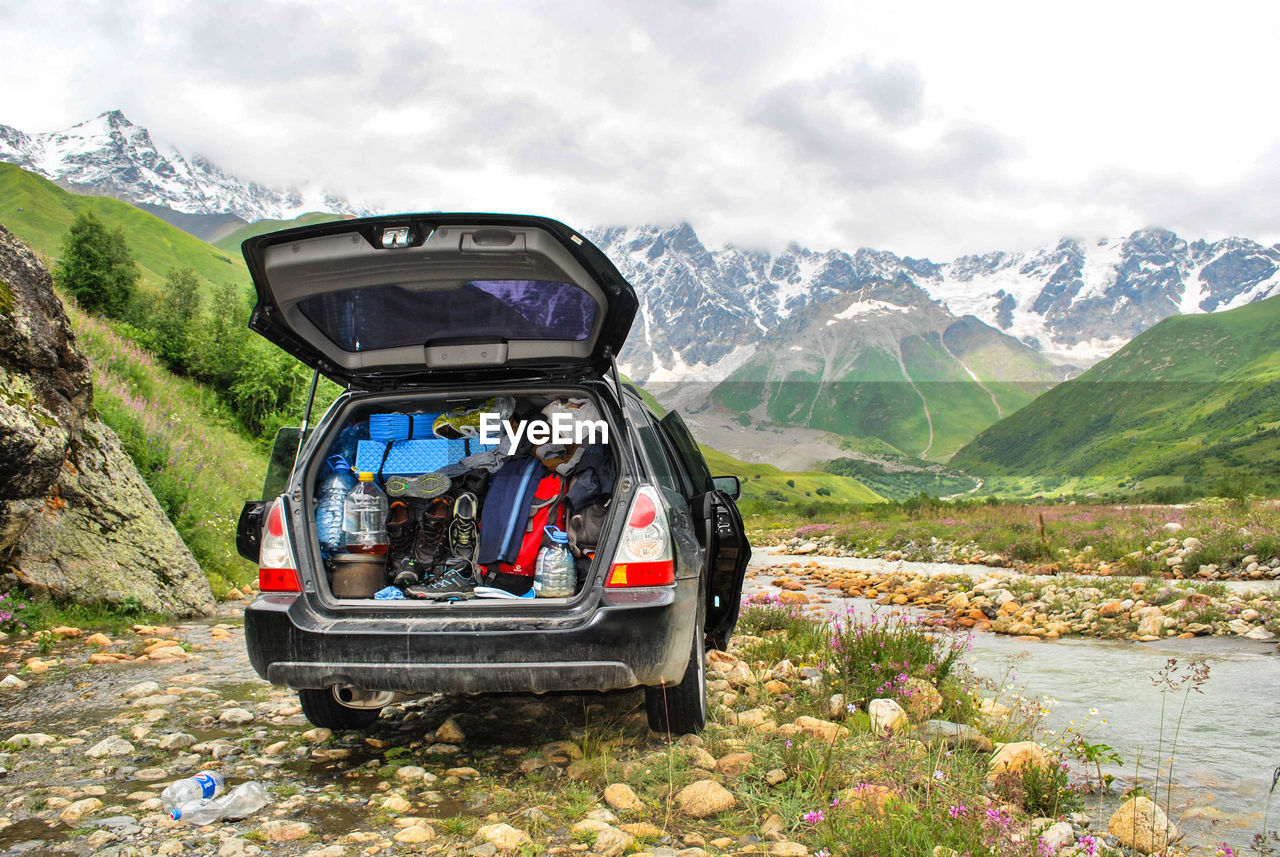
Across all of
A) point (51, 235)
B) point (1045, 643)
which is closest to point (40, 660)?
point (1045, 643)

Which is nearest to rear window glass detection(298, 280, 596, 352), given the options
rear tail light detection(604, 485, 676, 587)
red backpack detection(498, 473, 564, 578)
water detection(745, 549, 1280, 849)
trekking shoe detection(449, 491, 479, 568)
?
red backpack detection(498, 473, 564, 578)

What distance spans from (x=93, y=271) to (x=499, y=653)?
77.0 ft

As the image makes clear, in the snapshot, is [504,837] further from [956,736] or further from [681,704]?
[956,736]

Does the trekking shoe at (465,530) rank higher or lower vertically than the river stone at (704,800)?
higher

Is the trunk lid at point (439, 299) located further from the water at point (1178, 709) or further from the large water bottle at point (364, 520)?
the water at point (1178, 709)

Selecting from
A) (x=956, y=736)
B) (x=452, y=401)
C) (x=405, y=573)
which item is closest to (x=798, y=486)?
(x=452, y=401)

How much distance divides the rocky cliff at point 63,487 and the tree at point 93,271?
16.5 meters

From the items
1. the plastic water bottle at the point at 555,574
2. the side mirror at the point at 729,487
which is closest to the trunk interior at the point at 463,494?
the plastic water bottle at the point at 555,574

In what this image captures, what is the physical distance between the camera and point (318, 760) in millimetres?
3486

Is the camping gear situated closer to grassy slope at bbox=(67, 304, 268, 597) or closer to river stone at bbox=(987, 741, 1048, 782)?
river stone at bbox=(987, 741, 1048, 782)

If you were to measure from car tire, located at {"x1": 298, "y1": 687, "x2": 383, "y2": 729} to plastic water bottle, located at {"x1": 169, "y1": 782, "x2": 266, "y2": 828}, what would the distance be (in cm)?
69

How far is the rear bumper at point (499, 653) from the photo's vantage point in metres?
3.02

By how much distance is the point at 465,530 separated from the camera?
4.14 m

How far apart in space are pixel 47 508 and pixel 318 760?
4.10 meters
